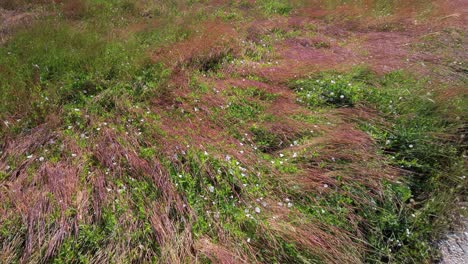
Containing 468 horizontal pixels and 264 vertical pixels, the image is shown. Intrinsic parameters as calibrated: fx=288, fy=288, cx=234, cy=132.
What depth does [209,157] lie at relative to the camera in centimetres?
278

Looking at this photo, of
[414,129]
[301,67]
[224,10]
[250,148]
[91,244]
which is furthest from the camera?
[224,10]

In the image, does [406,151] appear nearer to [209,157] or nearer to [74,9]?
[209,157]

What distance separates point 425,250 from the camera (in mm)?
2473

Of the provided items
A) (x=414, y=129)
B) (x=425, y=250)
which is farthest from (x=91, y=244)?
(x=414, y=129)

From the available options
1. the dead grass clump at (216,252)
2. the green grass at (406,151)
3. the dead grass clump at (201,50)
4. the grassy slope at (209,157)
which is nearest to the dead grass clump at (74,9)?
the grassy slope at (209,157)

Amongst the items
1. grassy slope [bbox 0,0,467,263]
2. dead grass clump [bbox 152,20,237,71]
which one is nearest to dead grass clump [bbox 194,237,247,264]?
grassy slope [bbox 0,0,467,263]

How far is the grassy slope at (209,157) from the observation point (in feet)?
7.34

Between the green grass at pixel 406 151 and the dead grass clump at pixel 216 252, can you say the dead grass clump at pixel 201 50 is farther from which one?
the dead grass clump at pixel 216 252

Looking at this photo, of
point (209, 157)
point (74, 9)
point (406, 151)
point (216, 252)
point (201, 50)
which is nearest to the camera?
point (216, 252)

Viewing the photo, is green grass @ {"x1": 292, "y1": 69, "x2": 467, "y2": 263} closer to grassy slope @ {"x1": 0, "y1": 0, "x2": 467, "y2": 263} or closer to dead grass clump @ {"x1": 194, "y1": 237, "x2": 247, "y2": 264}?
grassy slope @ {"x1": 0, "y1": 0, "x2": 467, "y2": 263}

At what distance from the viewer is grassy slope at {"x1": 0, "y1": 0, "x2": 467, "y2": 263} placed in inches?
88.1

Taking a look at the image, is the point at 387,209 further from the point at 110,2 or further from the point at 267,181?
the point at 110,2

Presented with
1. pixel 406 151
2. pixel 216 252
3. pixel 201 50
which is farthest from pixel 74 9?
pixel 406 151

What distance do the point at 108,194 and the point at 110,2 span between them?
5484 millimetres
